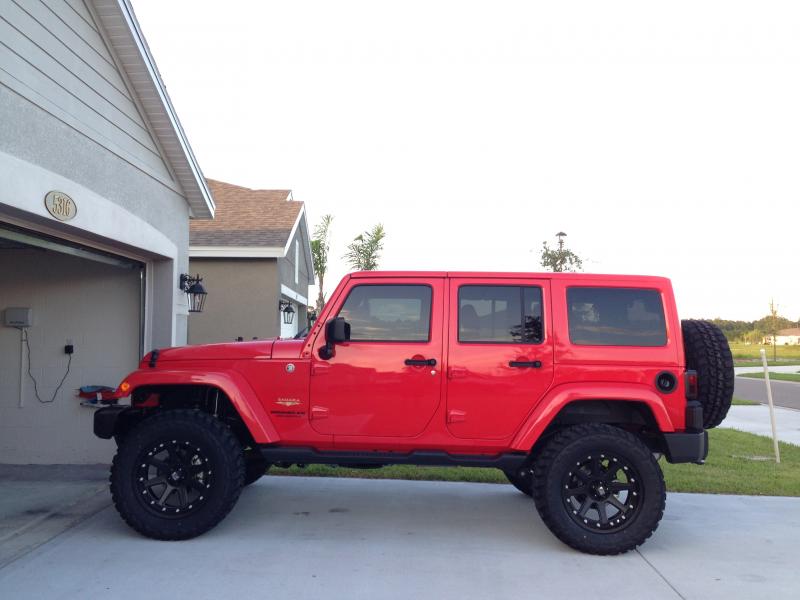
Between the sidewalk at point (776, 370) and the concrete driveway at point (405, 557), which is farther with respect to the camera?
the sidewalk at point (776, 370)

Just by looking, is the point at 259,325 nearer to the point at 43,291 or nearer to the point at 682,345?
the point at 43,291

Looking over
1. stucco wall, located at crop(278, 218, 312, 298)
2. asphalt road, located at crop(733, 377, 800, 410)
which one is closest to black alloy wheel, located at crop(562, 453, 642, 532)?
stucco wall, located at crop(278, 218, 312, 298)

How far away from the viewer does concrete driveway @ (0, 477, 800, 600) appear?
4.56 meters

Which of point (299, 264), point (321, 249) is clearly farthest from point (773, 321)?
point (299, 264)

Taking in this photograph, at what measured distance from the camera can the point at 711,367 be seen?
5484mm

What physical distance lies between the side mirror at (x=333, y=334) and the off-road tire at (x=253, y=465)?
136 cm

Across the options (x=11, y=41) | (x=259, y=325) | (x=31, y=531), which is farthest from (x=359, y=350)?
(x=259, y=325)

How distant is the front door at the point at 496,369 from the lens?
541 cm

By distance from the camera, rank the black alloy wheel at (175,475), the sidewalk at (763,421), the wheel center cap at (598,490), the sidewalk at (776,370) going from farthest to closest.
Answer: the sidewalk at (776,370), the sidewalk at (763,421), the black alloy wheel at (175,475), the wheel center cap at (598,490)

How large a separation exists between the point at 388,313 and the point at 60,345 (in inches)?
195

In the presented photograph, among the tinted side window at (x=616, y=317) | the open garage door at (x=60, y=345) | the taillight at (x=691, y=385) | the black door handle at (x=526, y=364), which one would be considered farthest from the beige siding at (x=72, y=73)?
the taillight at (x=691, y=385)

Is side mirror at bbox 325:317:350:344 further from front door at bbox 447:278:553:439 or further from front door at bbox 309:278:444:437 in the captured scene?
front door at bbox 447:278:553:439

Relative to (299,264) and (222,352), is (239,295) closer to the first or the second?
(299,264)

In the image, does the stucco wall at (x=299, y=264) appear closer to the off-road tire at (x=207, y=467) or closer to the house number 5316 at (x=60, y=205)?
the house number 5316 at (x=60, y=205)
